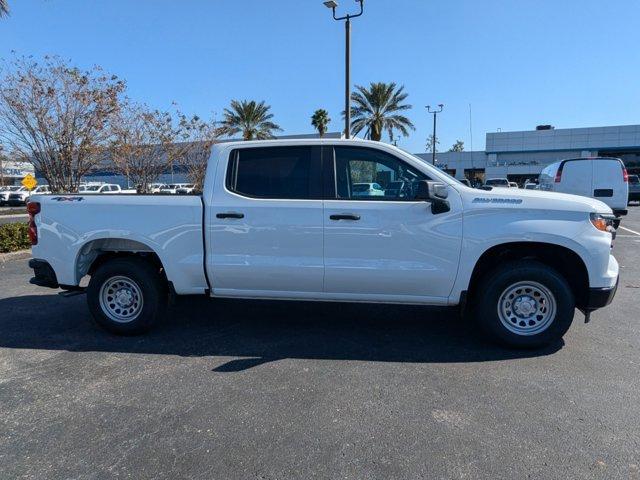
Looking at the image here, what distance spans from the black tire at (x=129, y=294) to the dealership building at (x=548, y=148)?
53.6 m

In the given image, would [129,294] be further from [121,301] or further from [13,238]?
[13,238]

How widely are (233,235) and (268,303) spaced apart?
1.90 m

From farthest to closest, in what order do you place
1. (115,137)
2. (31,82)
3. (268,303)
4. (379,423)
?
(115,137)
(31,82)
(268,303)
(379,423)

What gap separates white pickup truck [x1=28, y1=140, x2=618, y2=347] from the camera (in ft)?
14.5

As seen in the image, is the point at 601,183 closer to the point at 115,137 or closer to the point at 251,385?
the point at 251,385

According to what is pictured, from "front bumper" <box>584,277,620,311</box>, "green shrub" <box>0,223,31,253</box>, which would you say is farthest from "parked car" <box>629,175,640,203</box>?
"green shrub" <box>0,223,31,253</box>

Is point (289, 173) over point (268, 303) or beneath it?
over

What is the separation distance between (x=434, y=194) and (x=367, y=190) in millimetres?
696

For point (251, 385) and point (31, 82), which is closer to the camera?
point (251, 385)

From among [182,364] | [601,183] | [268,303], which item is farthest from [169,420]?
[601,183]

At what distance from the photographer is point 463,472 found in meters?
2.76

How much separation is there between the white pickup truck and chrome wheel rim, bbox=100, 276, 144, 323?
0.04 feet

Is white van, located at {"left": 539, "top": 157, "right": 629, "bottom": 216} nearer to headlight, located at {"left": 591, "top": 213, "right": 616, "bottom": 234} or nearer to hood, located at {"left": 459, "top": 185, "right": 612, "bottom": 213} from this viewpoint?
headlight, located at {"left": 591, "top": 213, "right": 616, "bottom": 234}

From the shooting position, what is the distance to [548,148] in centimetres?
5500
